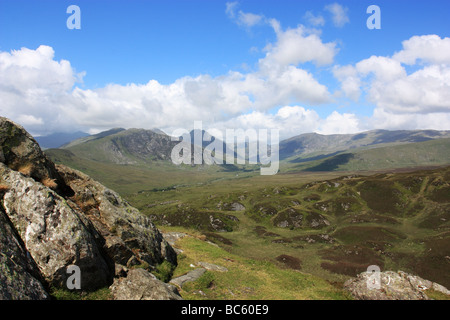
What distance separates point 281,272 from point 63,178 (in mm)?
25844

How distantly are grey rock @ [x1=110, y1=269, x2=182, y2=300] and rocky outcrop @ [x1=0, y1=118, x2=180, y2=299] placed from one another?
0.22 feet

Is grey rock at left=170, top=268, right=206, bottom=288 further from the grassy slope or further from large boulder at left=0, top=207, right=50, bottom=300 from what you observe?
large boulder at left=0, top=207, right=50, bottom=300

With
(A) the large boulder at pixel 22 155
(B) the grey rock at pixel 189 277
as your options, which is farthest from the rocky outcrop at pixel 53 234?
(B) the grey rock at pixel 189 277

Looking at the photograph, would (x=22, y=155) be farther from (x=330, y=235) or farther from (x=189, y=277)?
(x=330, y=235)

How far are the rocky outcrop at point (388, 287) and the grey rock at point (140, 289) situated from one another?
641 inches

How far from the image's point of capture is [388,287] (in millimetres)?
20422

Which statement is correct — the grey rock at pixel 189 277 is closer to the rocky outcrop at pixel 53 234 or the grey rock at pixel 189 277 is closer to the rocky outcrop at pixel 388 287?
the rocky outcrop at pixel 53 234

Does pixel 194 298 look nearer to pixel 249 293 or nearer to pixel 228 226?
pixel 249 293

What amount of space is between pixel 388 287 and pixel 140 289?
2060 centimetres

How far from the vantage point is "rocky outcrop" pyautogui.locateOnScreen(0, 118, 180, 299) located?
43.6 feet

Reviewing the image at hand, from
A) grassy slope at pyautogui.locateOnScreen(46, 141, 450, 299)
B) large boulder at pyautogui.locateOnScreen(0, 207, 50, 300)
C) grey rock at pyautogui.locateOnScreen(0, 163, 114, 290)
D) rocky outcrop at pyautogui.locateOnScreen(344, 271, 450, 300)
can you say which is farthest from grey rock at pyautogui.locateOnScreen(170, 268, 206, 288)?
rocky outcrop at pyautogui.locateOnScreen(344, 271, 450, 300)

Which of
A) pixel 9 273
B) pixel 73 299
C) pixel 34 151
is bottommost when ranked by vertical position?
pixel 73 299
